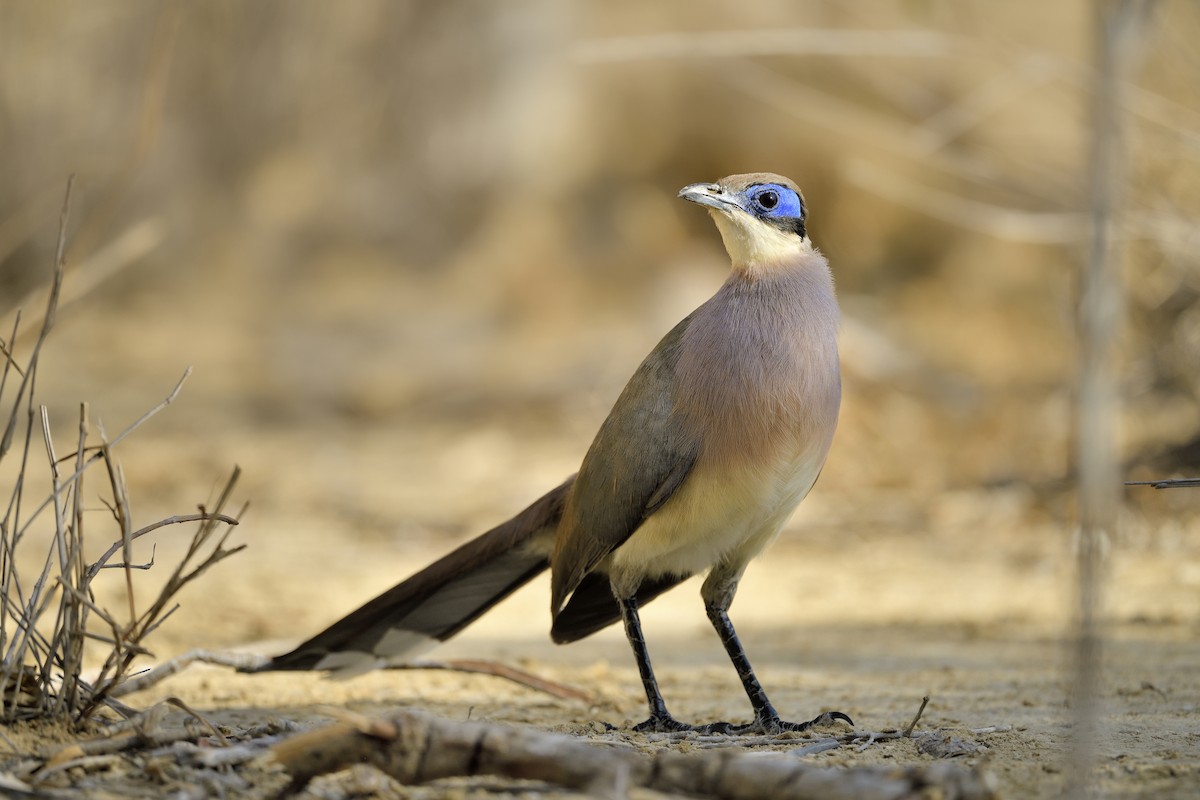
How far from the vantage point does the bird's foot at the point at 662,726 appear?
12.4 feet

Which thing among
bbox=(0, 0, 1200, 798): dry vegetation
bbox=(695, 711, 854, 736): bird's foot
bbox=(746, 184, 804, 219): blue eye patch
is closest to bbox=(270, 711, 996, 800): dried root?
bbox=(0, 0, 1200, 798): dry vegetation

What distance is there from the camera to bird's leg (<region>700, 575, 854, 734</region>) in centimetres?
374

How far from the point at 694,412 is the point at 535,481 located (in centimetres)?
517

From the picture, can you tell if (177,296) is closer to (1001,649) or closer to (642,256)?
(642,256)

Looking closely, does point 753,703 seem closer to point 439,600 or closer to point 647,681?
point 647,681

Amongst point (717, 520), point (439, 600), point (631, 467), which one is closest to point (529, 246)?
point (439, 600)

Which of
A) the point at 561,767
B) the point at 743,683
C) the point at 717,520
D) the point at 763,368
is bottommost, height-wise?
the point at 561,767

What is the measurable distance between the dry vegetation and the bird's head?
0.95 metres

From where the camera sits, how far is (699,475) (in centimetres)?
381

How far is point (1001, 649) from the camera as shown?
5277mm

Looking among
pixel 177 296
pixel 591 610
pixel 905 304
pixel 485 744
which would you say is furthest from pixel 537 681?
pixel 177 296

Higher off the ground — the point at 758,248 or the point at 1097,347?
the point at 758,248

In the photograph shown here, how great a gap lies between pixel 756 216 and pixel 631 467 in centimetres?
86

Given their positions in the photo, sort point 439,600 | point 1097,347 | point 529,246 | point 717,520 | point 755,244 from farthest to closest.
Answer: point 529,246 → point 439,600 → point 755,244 → point 717,520 → point 1097,347
